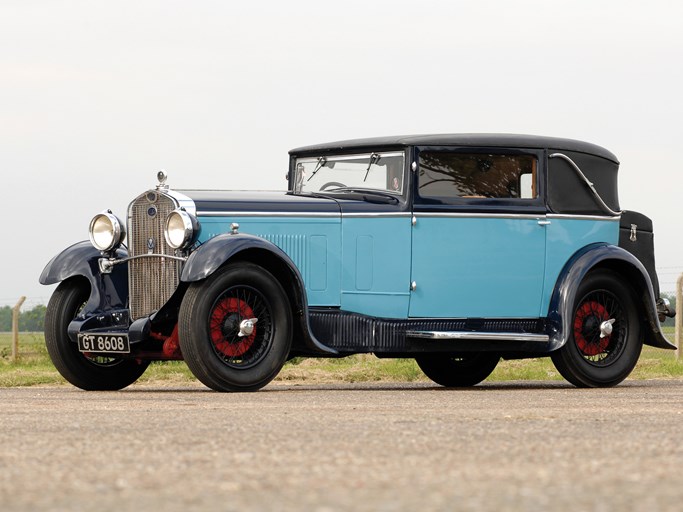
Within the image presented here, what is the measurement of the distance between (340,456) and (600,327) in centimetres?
693

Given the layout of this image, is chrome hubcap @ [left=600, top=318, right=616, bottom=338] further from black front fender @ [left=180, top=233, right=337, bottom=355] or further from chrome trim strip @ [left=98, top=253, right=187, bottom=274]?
chrome trim strip @ [left=98, top=253, right=187, bottom=274]

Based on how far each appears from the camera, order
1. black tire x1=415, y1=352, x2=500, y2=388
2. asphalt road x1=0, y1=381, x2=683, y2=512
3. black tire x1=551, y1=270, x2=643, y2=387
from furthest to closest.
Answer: black tire x1=415, y1=352, x2=500, y2=388
black tire x1=551, y1=270, x2=643, y2=387
asphalt road x1=0, y1=381, x2=683, y2=512

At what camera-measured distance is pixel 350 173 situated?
38.4ft

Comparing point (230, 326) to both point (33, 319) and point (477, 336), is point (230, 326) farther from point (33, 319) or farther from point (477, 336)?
point (33, 319)

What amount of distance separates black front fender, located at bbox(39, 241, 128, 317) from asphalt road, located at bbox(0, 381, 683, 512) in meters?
2.13

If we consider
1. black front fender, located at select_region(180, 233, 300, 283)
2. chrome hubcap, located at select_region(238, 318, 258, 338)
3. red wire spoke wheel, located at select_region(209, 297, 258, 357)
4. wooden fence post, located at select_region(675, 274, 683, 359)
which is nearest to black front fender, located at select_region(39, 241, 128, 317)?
black front fender, located at select_region(180, 233, 300, 283)

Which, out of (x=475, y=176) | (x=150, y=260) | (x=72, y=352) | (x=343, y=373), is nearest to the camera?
(x=150, y=260)

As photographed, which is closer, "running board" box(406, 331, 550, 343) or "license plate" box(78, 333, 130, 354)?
"license plate" box(78, 333, 130, 354)

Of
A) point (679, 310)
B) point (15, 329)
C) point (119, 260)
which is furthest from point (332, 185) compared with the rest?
point (15, 329)

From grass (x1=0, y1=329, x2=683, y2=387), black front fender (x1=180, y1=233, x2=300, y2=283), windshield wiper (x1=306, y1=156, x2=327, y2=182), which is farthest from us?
grass (x1=0, y1=329, x2=683, y2=387)

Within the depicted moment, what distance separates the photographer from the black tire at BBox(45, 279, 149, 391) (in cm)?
1102

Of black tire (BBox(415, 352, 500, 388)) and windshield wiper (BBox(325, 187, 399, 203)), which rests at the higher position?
windshield wiper (BBox(325, 187, 399, 203))

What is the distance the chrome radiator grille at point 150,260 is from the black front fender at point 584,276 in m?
3.30

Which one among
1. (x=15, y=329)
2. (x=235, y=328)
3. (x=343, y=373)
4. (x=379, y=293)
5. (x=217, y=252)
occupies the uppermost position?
(x=217, y=252)
